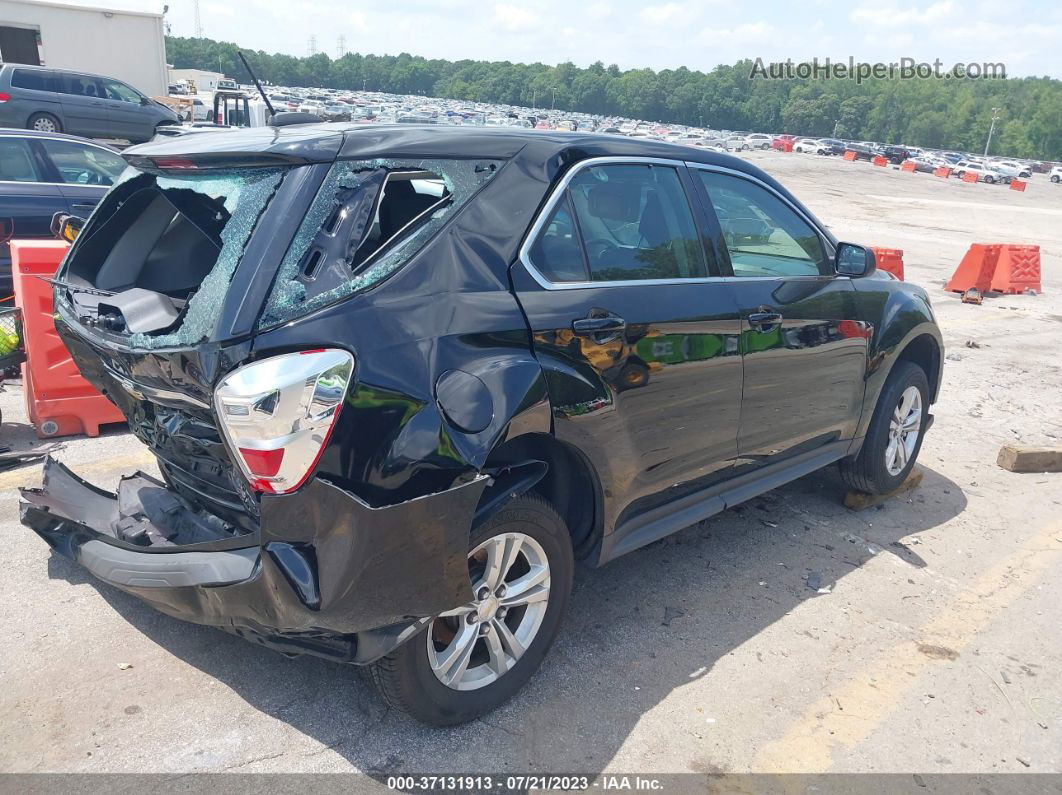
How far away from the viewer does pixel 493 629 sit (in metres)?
3.02

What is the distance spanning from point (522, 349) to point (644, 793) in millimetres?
1465

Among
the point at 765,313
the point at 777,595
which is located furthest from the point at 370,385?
the point at 777,595

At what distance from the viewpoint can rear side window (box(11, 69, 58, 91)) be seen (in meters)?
18.5

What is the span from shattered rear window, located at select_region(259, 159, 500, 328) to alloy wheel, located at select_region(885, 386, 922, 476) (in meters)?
3.23

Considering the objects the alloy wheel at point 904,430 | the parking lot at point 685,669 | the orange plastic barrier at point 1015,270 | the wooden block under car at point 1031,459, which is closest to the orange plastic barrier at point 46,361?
the parking lot at point 685,669

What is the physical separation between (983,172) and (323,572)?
6905 cm

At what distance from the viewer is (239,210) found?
2.74 meters

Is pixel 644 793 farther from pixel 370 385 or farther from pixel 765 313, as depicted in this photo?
pixel 765 313

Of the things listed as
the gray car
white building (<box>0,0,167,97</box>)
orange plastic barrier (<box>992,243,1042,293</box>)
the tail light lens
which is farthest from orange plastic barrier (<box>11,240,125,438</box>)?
white building (<box>0,0,167,97</box>)

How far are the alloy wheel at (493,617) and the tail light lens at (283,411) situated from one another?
26.2 inches

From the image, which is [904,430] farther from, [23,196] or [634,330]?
[23,196]

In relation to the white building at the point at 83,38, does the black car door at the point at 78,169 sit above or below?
below

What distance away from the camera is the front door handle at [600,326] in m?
3.09

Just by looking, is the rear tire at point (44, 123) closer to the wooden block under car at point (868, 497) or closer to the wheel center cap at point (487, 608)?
the wooden block under car at point (868, 497)
